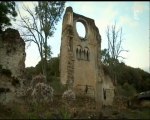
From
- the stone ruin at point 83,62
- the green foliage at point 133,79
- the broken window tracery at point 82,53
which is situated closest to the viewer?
the stone ruin at point 83,62

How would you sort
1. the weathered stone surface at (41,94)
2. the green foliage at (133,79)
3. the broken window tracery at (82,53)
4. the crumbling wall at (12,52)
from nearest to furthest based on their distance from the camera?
1. the weathered stone surface at (41,94)
2. the crumbling wall at (12,52)
3. the broken window tracery at (82,53)
4. the green foliage at (133,79)

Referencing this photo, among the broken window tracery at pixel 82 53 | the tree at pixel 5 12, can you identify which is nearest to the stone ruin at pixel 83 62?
the broken window tracery at pixel 82 53

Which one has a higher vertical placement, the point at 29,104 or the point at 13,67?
the point at 13,67

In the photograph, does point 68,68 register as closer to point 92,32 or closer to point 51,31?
point 51,31

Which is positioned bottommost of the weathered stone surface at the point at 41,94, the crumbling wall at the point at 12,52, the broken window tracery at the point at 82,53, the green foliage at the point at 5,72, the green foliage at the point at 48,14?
the weathered stone surface at the point at 41,94

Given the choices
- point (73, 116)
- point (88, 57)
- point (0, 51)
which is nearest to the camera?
point (73, 116)

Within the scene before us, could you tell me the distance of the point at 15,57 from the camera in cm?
1612

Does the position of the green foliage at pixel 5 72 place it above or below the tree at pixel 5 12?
below

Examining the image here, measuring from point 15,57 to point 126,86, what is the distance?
25936 millimetres

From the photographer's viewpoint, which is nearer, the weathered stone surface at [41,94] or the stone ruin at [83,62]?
the weathered stone surface at [41,94]

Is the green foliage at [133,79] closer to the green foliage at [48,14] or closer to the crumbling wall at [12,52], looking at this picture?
the green foliage at [48,14]

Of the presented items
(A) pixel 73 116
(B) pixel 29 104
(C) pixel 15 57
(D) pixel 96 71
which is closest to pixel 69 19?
(D) pixel 96 71

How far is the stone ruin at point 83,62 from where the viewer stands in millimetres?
27016

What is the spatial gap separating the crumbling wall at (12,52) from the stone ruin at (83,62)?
1019cm
